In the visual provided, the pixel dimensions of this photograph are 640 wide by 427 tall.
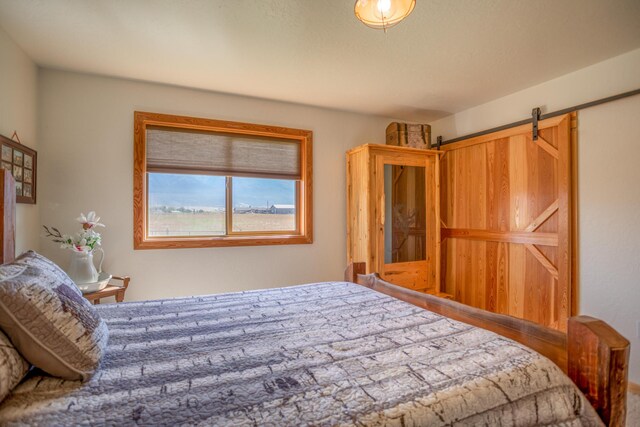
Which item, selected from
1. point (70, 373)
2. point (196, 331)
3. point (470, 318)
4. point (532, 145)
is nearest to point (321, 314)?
point (196, 331)

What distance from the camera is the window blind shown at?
2857mm

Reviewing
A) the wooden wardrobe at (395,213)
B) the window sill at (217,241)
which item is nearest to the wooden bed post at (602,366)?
the wooden wardrobe at (395,213)

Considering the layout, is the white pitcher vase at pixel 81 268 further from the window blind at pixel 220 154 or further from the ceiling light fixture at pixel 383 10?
the ceiling light fixture at pixel 383 10

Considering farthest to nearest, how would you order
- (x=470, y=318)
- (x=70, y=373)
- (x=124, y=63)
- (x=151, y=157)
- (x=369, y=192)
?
(x=369, y=192), (x=151, y=157), (x=124, y=63), (x=470, y=318), (x=70, y=373)

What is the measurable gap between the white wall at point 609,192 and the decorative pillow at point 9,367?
11.0 ft

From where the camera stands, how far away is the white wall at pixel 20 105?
1993 millimetres

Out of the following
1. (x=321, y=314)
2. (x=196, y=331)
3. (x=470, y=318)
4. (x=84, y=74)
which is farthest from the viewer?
(x=84, y=74)

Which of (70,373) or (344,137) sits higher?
(344,137)

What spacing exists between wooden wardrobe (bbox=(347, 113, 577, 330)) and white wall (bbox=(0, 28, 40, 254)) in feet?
8.90

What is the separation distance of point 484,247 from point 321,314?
8.07 ft

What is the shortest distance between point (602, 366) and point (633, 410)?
66.6 inches

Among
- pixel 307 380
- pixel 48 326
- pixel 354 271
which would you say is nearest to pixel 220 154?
pixel 354 271

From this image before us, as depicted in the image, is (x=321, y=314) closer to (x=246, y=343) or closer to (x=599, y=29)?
(x=246, y=343)

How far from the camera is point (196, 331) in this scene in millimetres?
1320
